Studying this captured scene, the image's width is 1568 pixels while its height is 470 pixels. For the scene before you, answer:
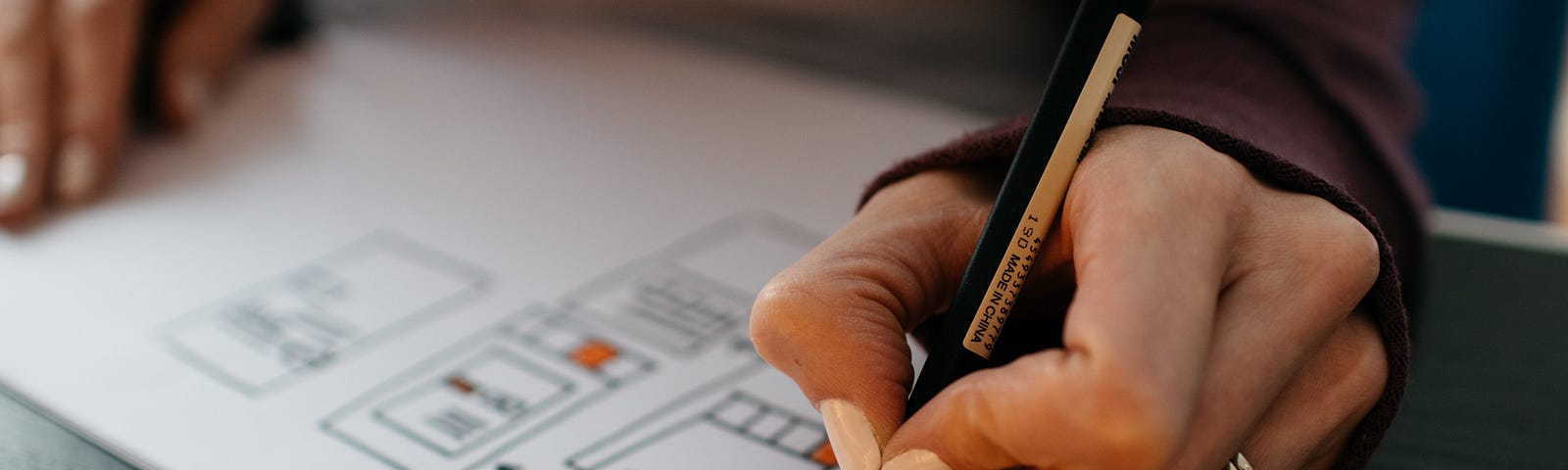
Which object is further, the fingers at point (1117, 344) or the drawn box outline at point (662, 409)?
the drawn box outline at point (662, 409)

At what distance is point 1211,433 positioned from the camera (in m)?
0.26

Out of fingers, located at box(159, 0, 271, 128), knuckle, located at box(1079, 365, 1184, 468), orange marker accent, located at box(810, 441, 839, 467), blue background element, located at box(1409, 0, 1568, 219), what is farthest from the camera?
blue background element, located at box(1409, 0, 1568, 219)

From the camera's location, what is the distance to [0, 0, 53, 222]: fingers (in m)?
0.53

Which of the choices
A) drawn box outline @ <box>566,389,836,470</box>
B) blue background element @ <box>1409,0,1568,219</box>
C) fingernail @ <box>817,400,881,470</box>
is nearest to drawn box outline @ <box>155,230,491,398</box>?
drawn box outline @ <box>566,389,836,470</box>

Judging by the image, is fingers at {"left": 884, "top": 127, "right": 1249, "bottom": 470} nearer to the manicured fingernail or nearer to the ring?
the ring

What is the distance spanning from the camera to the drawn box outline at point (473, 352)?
1.22 feet

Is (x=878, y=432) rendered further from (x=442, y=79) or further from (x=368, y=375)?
Answer: (x=442, y=79)

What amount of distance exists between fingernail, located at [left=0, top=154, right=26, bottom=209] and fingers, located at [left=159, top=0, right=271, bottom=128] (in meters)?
0.08

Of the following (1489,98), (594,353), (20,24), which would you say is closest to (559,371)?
(594,353)

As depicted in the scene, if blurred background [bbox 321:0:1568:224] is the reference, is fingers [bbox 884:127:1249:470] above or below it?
above

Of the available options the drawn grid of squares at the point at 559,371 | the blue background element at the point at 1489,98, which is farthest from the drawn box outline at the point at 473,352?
the blue background element at the point at 1489,98

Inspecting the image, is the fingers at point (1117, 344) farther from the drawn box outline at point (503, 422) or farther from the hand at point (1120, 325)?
the drawn box outline at point (503, 422)

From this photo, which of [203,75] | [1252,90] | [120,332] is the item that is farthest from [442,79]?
[1252,90]

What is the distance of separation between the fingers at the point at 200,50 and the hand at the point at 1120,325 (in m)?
0.47
